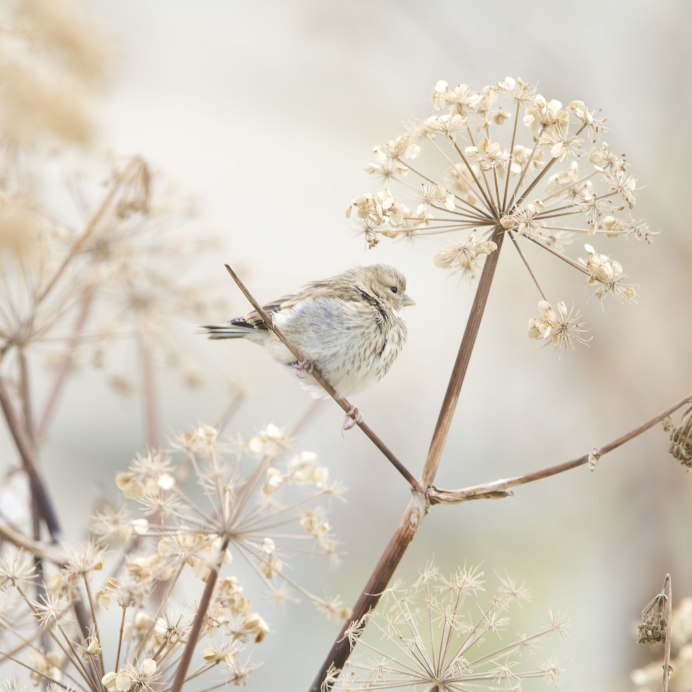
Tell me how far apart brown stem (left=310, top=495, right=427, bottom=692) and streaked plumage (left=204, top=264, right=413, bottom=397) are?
1469 millimetres

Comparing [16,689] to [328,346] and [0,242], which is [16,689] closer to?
[0,242]

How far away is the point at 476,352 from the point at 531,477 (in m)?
5.90

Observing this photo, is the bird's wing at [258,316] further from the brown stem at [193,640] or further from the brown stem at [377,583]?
the brown stem at [193,640]

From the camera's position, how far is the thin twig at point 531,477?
1713 mm

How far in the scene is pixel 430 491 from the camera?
1842 millimetres

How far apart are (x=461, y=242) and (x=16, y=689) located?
1188 millimetres

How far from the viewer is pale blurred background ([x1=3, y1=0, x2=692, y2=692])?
5.57 meters

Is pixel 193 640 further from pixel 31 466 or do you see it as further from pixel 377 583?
pixel 31 466

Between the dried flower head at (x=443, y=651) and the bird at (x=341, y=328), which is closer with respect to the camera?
the dried flower head at (x=443, y=651)

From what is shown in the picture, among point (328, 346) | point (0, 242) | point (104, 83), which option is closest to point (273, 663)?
point (328, 346)

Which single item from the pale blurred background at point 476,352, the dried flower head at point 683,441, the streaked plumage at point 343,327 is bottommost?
the dried flower head at point 683,441

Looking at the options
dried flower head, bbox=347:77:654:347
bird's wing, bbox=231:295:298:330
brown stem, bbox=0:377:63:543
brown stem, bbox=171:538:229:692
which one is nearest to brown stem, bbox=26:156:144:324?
brown stem, bbox=0:377:63:543

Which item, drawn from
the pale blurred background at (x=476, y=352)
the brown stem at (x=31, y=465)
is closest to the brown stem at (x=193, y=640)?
the brown stem at (x=31, y=465)

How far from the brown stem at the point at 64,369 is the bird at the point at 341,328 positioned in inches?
15.1
